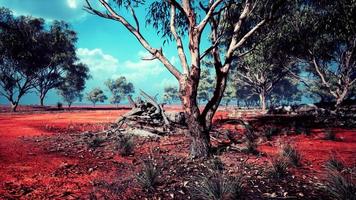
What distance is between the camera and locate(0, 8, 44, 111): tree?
34.0 meters

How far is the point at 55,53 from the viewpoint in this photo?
43.4m

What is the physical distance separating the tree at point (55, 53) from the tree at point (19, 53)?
4.24ft

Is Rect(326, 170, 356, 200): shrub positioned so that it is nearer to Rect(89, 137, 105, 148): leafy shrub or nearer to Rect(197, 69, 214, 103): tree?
Rect(89, 137, 105, 148): leafy shrub

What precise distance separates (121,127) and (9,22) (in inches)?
1173

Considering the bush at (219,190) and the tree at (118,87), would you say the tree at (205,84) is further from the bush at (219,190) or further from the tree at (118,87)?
the bush at (219,190)

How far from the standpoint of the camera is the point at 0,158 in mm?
7711

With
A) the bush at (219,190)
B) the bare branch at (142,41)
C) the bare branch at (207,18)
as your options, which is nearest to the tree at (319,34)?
the bare branch at (207,18)

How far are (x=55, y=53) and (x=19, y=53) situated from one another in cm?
736

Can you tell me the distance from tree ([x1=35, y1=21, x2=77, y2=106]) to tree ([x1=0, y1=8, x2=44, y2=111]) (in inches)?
50.9

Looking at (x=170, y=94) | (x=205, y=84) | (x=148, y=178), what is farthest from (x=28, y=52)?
(x=170, y=94)

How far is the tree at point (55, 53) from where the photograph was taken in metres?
41.0

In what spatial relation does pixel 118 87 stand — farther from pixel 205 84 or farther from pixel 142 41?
pixel 142 41

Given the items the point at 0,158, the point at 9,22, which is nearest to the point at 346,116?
the point at 0,158

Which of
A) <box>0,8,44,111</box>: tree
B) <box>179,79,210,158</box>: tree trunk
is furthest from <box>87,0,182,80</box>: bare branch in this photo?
<box>0,8,44,111</box>: tree
